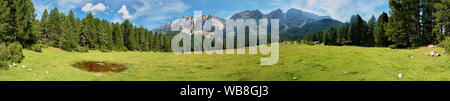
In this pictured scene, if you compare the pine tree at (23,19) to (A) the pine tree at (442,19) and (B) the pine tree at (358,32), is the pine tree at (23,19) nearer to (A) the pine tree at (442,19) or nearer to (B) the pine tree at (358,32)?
(A) the pine tree at (442,19)

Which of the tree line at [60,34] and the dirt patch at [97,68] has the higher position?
the tree line at [60,34]

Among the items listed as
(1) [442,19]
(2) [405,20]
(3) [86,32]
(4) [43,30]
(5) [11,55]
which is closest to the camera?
(5) [11,55]

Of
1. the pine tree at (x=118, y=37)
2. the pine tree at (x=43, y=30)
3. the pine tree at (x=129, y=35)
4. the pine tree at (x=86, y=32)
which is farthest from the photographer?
the pine tree at (x=129, y=35)

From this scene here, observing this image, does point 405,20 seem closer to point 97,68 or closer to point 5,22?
point 97,68

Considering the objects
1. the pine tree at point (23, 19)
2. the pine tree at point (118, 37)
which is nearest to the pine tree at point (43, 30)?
the pine tree at point (118, 37)

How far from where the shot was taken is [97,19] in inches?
2660

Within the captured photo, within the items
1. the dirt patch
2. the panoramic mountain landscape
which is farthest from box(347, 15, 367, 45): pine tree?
the dirt patch

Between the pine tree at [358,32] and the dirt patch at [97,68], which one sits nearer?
the dirt patch at [97,68]

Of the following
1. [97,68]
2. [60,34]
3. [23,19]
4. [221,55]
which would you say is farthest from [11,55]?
[60,34]

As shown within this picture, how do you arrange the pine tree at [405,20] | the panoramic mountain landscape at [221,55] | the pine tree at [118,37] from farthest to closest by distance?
the pine tree at [118,37], the pine tree at [405,20], the panoramic mountain landscape at [221,55]

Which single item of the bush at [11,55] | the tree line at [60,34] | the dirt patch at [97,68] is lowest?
the dirt patch at [97,68]

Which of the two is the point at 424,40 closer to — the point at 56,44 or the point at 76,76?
the point at 76,76
